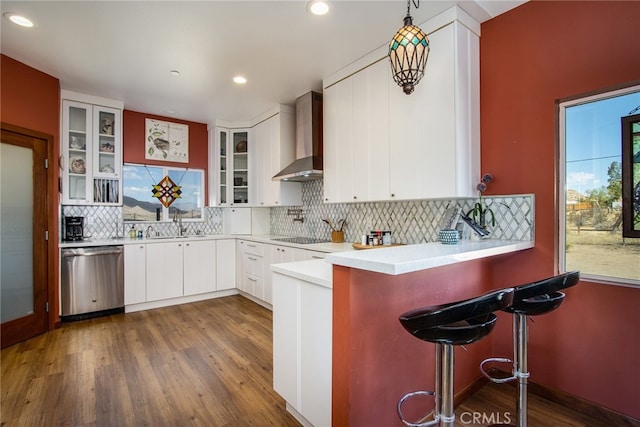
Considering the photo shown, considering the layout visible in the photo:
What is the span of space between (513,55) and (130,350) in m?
4.03

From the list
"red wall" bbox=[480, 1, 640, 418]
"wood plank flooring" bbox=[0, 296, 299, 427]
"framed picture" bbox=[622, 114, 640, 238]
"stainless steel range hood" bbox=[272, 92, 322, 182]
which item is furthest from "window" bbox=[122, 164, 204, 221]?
"framed picture" bbox=[622, 114, 640, 238]

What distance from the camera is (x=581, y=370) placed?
6.44ft

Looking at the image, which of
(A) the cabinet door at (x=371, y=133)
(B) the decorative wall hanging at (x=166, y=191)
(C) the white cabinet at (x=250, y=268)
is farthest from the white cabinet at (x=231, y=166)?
(A) the cabinet door at (x=371, y=133)

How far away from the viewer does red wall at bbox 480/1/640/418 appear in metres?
1.81

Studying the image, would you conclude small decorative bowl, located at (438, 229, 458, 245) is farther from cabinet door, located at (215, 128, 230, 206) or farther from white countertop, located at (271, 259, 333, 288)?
cabinet door, located at (215, 128, 230, 206)

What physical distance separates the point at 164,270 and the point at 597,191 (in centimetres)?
452

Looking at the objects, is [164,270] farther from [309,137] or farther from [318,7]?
[318,7]

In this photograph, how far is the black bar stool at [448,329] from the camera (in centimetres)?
107

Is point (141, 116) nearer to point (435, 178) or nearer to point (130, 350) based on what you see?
point (130, 350)

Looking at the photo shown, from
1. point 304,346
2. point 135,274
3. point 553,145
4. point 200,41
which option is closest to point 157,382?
point 304,346

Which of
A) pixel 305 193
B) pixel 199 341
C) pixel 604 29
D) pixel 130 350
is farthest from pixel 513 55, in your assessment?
pixel 130 350

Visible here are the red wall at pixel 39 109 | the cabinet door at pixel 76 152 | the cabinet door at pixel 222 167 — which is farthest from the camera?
the cabinet door at pixel 222 167

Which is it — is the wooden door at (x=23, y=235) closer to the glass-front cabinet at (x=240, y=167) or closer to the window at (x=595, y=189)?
the glass-front cabinet at (x=240, y=167)

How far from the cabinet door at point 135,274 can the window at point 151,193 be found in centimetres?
76
